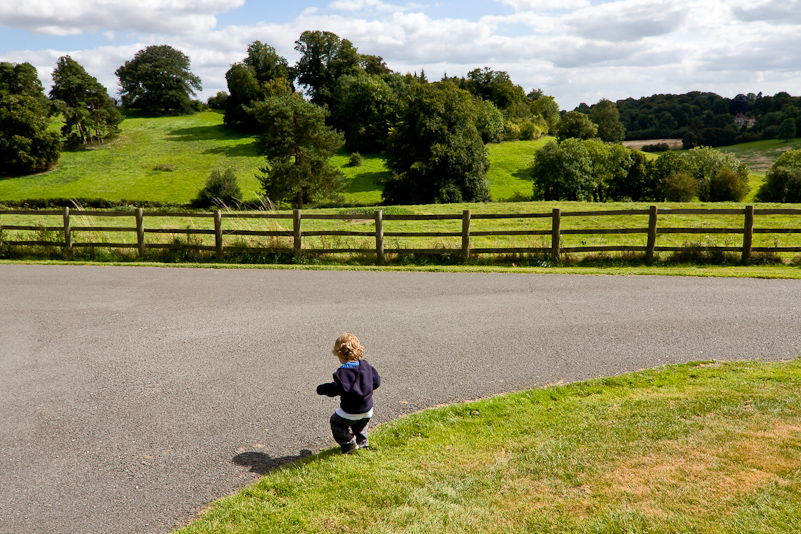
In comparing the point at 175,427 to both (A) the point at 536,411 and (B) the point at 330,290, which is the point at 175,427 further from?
(B) the point at 330,290

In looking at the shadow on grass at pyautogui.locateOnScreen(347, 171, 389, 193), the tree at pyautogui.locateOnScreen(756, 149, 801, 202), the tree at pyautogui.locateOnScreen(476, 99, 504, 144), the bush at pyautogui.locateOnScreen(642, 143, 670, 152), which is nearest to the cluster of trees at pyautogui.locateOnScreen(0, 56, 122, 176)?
the shadow on grass at pyautogui.locateOnScreen(347, 171, 389, 193)

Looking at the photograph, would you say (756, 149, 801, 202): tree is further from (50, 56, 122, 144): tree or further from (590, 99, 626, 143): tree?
(50, 56, 122, 144): tree

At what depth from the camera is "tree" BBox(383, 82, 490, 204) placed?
147 feet

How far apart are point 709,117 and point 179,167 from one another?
9793 centimetres

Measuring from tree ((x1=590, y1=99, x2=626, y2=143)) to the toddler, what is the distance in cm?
9956

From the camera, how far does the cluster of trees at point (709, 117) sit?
98.0m

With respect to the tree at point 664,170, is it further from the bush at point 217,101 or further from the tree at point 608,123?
the bush at point 217,101

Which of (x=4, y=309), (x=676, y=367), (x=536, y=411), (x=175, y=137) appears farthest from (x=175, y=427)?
(x=175, y=137)

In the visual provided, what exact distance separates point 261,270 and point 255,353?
281 inches

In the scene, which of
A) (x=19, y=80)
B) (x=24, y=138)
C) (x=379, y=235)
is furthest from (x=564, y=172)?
(x=19, y=80)

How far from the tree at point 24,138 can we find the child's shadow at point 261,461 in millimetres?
69588

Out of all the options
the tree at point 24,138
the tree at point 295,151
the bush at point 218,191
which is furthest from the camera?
the tree at point 24,138

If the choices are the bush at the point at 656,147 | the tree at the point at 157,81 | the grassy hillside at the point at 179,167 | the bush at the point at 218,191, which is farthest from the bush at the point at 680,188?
the tree at the point at 157,81

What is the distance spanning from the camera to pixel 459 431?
206 inches
